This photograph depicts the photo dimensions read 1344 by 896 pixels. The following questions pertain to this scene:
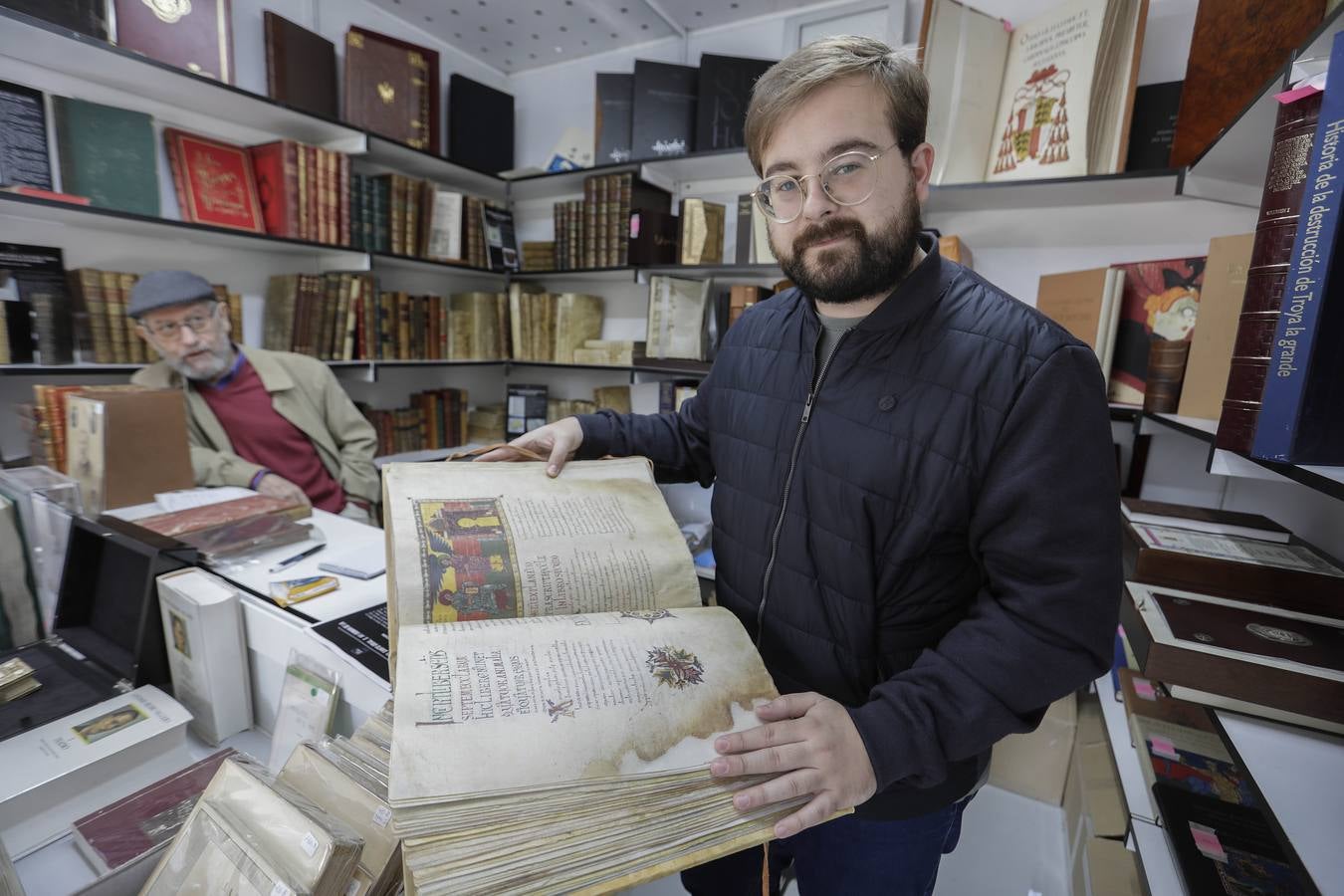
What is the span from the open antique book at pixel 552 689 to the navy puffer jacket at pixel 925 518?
0.16 metres

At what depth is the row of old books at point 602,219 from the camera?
8.70 feet

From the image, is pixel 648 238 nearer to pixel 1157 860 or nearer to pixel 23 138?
pixel 23 138

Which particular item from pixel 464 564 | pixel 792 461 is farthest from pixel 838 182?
pixel 464 564

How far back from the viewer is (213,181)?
226 cm

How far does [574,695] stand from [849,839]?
57cm

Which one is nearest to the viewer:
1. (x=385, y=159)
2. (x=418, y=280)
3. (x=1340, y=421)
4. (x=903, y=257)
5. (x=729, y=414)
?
(x=1340, y=421)

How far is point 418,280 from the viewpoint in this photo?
3211 mm


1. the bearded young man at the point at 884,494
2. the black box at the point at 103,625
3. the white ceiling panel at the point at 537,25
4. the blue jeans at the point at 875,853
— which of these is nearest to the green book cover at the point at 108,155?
the white ceiling panel at the point at 537,25

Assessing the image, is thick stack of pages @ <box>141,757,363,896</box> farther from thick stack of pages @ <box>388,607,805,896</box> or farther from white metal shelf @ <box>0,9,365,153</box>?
white metal shelf @ <box>0,9,365,153</box>

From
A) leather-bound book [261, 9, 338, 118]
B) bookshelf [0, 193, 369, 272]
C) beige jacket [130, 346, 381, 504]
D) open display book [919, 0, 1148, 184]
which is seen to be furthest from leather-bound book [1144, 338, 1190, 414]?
leather-bound book [261, 9, 338, 118]

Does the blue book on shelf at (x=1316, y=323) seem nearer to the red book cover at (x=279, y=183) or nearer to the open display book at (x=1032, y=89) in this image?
the open display book at (x=1032, y=89)

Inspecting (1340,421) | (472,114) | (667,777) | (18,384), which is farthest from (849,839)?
(472,114)

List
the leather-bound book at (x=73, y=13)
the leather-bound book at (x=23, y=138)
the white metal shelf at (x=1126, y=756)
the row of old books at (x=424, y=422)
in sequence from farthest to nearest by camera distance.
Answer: the row of old books at (x=424, y=422)
the leather-bound book at (x=23, y=138)
the leather-bound book at (x=73, y=13)
the white metal shelf at (x=1126, y=756)

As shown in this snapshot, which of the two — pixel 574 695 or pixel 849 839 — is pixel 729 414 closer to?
pixel 574 695
